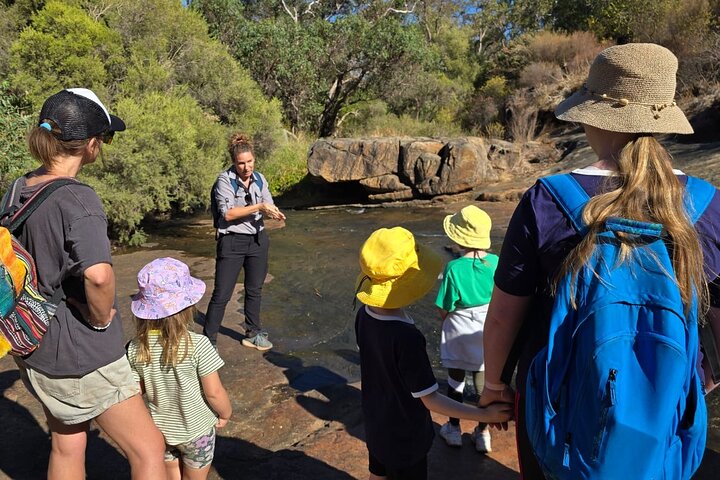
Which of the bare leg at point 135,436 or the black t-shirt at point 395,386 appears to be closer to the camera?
the black t-shirt at point 395,386

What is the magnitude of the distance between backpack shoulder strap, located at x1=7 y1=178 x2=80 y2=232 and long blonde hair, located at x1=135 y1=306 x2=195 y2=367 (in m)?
0.61

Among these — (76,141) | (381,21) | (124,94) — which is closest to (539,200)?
(76,141)

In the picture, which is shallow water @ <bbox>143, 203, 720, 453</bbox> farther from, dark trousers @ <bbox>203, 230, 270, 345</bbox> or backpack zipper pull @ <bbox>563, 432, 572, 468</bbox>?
backpack zipper pull @ <bbox>563, 432, 572, 468</bbox>

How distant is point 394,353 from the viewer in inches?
81.0

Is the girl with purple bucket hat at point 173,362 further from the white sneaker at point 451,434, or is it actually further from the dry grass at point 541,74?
the dry grass at point 541,74

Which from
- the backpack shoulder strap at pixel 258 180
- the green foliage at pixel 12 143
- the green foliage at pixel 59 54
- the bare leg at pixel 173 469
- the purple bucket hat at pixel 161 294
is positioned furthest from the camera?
the green foliage at pixel 59 54

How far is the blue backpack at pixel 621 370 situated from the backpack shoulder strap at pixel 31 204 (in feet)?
5.61

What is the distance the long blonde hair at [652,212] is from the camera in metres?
1.31

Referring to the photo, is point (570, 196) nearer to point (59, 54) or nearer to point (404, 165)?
point (59, 54)

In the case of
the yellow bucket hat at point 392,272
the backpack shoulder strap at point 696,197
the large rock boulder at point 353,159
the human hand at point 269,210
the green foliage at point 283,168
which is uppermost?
the backpack shoulder strap at point 696,197

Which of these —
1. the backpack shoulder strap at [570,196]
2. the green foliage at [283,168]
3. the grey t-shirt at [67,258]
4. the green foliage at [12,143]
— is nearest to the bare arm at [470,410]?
→ the backpack shoulder strap at [570,196]

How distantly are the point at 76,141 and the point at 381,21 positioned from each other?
75.7 ft

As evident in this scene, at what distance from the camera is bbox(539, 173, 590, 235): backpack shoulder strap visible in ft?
4.51

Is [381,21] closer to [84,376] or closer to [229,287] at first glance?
[229,287]
